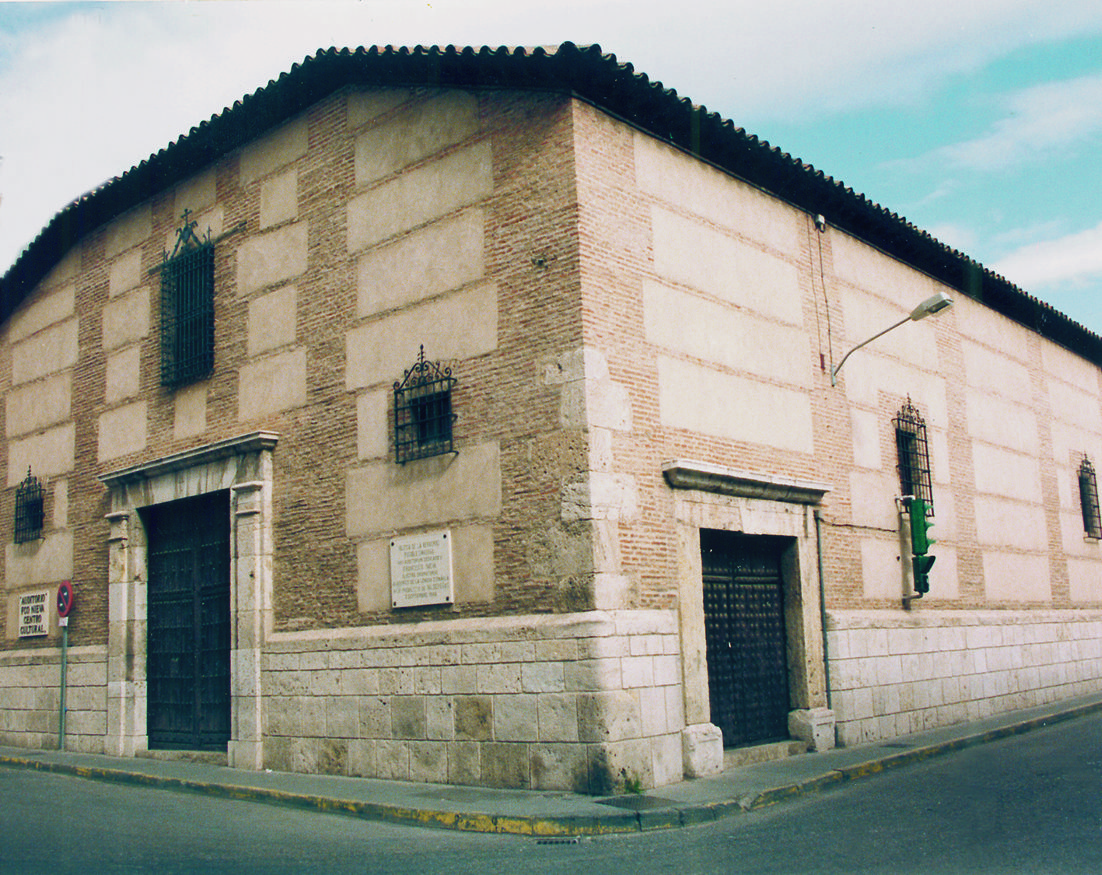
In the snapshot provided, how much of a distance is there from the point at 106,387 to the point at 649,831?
1099cm

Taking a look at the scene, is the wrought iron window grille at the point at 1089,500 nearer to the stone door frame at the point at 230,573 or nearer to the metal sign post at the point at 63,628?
the stone door frame at the point at 230,573

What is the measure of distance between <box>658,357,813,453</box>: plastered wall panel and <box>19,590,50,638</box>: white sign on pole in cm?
1038

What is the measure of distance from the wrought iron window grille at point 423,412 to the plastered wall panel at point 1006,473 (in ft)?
32.3

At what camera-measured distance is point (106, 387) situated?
15539mm

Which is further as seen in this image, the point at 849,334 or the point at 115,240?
the point at 115,240

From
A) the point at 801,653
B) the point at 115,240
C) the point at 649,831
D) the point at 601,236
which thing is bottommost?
the point at 649,831

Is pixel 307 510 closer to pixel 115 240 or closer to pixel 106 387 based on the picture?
pixel 106 387

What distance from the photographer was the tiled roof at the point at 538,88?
10703 millimetres

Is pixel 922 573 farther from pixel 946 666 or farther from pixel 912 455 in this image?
pixel 912 455

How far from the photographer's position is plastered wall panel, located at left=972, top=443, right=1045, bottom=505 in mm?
17172

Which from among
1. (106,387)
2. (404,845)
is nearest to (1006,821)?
(404,845)

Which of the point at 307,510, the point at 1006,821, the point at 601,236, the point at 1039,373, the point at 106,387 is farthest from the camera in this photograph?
Result: the point at 1039,373

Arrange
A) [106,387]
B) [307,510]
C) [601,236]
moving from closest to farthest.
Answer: [601,236] → [307,510] → [106,387]

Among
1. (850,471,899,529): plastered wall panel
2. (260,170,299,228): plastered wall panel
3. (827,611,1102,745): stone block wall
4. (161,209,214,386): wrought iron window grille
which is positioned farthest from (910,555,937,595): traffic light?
(161,209,214,386): wrought iron window grille
